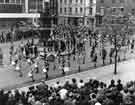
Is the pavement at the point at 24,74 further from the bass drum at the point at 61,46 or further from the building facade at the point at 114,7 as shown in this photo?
the building facade at the point at 114,7

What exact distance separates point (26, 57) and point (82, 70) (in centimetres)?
629

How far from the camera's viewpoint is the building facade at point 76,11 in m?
67.9

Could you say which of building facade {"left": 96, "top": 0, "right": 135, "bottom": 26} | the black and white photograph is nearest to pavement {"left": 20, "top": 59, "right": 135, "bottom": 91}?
the black and white photograph

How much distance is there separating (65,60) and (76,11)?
133 ft

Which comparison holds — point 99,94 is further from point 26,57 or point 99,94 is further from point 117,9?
point 117,9

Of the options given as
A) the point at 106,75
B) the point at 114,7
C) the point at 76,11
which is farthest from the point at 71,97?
the point at 114,7

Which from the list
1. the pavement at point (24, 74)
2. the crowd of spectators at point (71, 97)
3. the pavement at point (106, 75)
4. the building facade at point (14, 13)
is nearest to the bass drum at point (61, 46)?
the pavement at point (24, 74)

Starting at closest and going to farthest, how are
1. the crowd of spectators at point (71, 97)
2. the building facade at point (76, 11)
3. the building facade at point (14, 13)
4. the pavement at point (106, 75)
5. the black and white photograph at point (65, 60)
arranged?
1. the crowd of spectators at point (71, 97)
2. the black and white photograph at point (65, 60)
3. the pavement at point (106, 75)
4. the building facade at point (14, 13)
5. the building facade at point (76, 11)

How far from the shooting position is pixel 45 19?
1730 inches

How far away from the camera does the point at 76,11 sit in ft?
228

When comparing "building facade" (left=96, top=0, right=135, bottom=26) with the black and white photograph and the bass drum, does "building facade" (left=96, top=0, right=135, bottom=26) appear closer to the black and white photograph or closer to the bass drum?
the black and white photograph

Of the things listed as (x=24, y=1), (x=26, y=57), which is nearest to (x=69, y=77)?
(x=26, y=57)

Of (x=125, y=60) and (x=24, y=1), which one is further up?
(x=24, y=1)

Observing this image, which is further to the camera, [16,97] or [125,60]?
[125,60]
